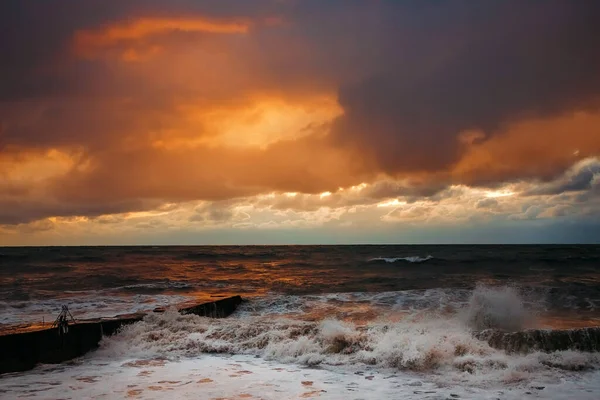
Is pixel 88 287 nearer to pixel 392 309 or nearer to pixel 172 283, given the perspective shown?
pixel 172 283

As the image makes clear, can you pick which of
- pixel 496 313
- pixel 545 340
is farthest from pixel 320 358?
pixel 496 313

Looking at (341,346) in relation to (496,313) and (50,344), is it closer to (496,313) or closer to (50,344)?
(496,313)

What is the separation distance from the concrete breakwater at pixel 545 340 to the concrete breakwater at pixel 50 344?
10.3m

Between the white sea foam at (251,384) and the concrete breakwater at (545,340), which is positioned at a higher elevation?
the concrete breakwater at (545,340)

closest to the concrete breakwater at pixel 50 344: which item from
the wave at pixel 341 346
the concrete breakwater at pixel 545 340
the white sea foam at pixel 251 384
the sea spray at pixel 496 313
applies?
the wave at pixel 341 346

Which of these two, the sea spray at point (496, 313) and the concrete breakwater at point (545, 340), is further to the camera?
the sea spray at point (496, 313)

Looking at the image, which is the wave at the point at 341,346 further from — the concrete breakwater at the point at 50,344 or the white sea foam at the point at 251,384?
the white sea foam at the point at 251,384

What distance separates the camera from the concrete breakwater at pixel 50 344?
34.3ft

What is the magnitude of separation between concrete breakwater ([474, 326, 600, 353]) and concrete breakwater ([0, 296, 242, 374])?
405 inches

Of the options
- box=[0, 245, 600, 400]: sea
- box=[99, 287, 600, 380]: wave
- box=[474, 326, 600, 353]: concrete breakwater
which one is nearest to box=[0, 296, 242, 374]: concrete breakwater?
box=[0, 245, 600, 400]: sea

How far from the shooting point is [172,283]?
32.8 metres

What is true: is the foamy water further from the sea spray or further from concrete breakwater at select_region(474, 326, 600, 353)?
concrete breakwater at select_region(474, 326, 600, 353)

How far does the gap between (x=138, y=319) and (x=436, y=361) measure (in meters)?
9.06

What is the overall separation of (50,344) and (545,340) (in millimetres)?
12452
